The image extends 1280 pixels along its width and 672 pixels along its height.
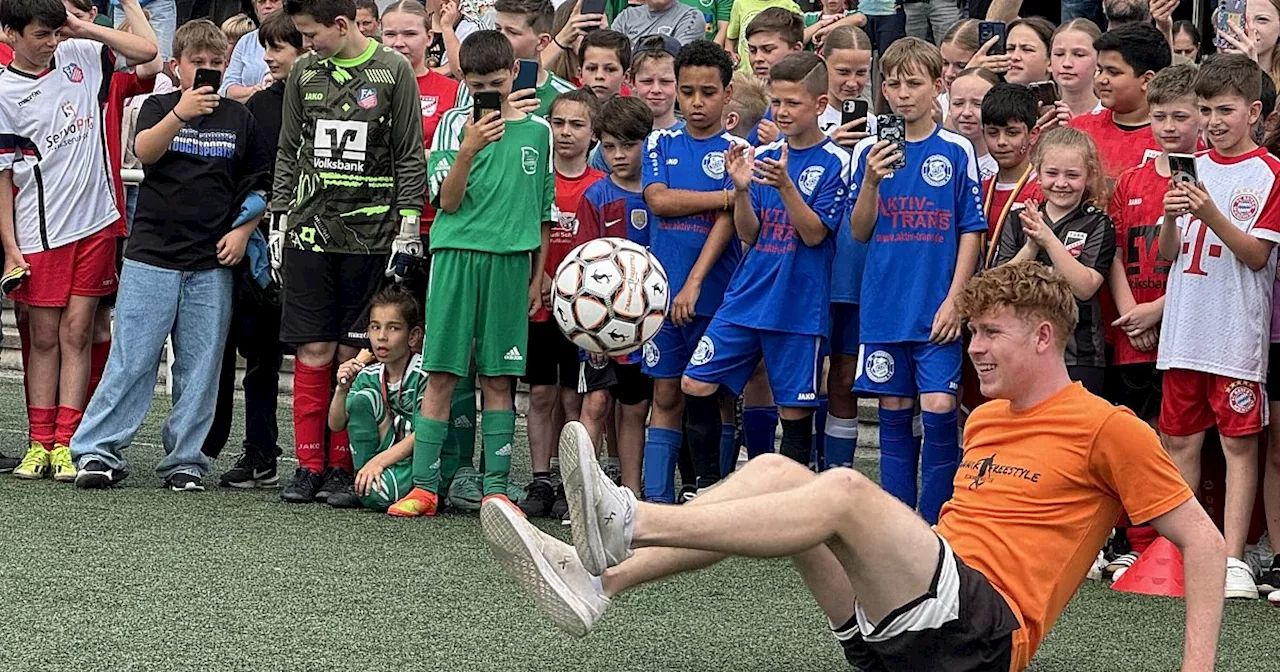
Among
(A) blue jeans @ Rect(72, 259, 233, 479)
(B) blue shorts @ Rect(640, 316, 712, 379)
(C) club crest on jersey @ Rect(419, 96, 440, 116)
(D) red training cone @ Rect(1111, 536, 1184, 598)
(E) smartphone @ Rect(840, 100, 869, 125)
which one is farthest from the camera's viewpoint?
(C) club crest on jersey @ Rect(419, 96, 440, 116)

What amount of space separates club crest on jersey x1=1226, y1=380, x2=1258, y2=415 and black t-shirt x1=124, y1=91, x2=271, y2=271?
434 cm

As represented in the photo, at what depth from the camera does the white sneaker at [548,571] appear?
12.5 feet

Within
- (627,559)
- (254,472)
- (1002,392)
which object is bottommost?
(254,472)

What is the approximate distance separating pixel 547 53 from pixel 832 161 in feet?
9.62

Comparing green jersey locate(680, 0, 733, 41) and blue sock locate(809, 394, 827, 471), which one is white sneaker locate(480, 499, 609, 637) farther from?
green jersey locate(680, 0, 733, 41)

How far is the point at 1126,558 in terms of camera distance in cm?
623

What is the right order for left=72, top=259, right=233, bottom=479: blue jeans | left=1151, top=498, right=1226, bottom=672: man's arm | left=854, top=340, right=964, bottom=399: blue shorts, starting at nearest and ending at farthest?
left=1151, top=498, right=1226, bottom=672: man's arm, left=854, top=340, right=964, bottom=399: blue shorts, left=72, top=259, right=233, bottom=479: blue jeans

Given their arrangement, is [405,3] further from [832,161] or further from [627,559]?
[627,559]

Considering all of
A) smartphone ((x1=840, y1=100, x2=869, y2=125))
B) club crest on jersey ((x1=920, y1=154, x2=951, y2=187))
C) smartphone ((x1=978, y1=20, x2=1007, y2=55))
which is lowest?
club crest on jersey ((x1=920, y1=154, x2=951, y2=187))

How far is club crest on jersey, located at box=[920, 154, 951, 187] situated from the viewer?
640cm

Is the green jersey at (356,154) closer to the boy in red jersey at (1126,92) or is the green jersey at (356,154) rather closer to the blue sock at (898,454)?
the blue sock at (898,454)

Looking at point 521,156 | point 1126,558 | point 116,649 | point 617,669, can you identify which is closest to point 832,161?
point 521,156

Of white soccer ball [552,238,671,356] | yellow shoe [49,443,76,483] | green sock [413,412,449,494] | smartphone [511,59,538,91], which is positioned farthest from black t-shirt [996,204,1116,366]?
yellow shoe [49,443,76,483]

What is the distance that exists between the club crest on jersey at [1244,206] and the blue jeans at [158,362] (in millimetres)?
4309
